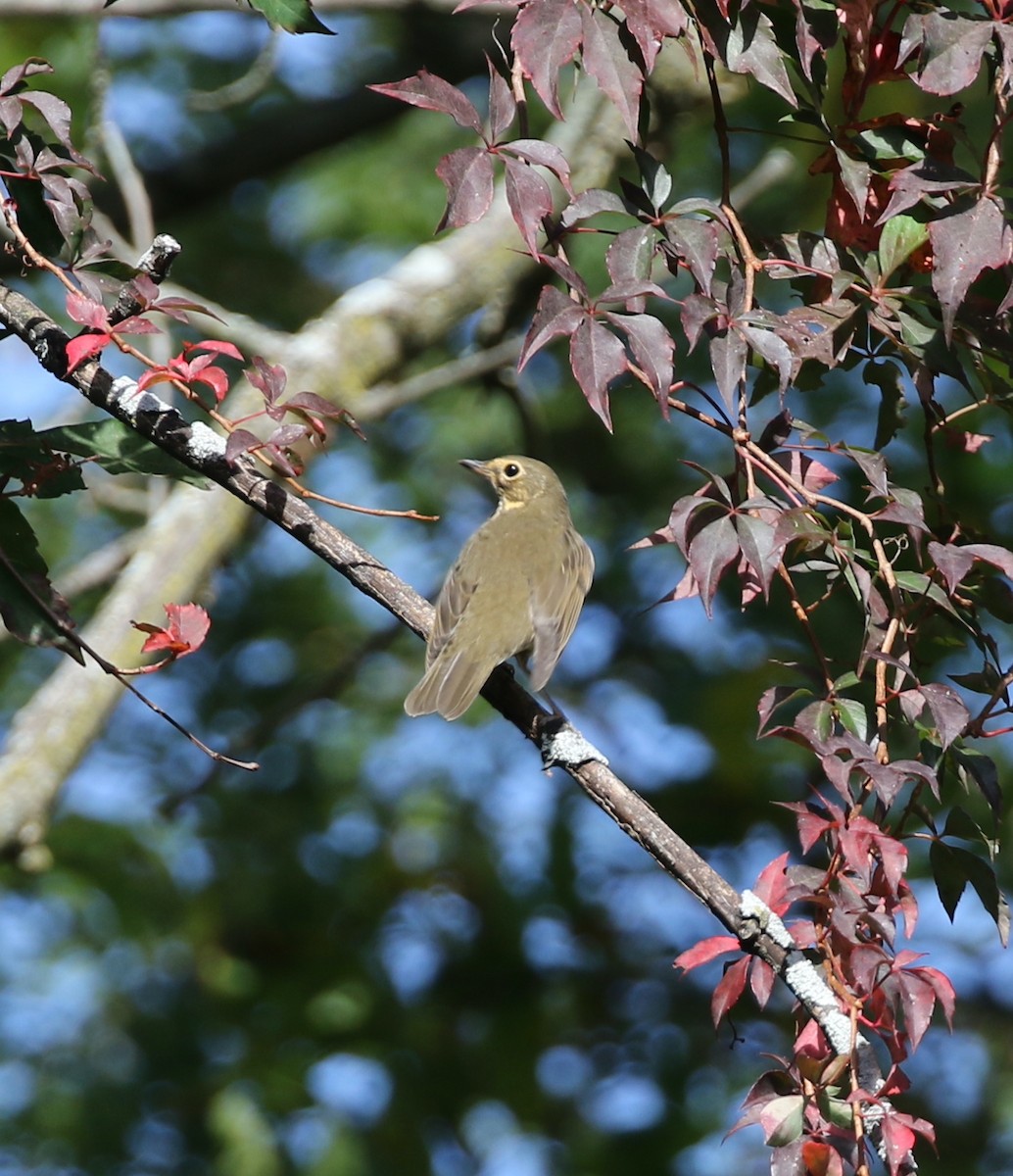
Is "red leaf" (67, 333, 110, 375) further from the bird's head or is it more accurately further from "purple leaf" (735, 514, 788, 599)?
the bird's head

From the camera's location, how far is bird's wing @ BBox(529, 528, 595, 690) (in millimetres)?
3588

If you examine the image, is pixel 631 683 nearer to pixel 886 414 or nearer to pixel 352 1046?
pixel 352 1046

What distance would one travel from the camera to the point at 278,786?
23.1ft

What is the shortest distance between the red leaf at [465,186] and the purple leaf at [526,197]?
0.04 metres

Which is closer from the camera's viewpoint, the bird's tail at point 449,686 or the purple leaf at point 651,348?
the purple leaf at point 651,348

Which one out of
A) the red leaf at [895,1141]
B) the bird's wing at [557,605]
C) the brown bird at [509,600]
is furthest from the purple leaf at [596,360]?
the bird's wing at [557,605]

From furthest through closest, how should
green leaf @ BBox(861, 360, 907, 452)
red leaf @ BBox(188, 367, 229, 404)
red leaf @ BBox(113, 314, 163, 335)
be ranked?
1. green leaf @ BBox(861, 360, 907, 452)
2. red leaf @ BBox(188, 367, 229, 404)
3. red leaf @ BBox(113, 314, 163, 335)

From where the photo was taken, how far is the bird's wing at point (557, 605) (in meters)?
3.59

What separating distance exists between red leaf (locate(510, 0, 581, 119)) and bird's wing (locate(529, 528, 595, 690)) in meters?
1.66

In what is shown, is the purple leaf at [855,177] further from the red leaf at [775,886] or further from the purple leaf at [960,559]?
the red leaf at [775,886]

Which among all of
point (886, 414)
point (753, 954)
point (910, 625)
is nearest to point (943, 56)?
point (886, 414)

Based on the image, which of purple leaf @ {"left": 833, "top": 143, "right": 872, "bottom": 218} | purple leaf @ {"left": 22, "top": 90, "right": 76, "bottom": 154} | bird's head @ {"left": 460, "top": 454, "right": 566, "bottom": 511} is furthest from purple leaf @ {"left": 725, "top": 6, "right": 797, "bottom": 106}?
bird's head @ {"left": 460, "top": 454, "right": 566, "bottom": 511}

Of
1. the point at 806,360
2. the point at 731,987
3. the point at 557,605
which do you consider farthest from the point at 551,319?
the point at 557,605

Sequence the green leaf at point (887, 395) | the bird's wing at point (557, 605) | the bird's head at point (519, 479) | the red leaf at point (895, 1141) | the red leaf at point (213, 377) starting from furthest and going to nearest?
the bird's head at point (519, 479), the bird's wing at point (557, 605), the green leaf at point (887, 395), the red leaf at point (213, 377), the red leaf at point (895, 1141)
